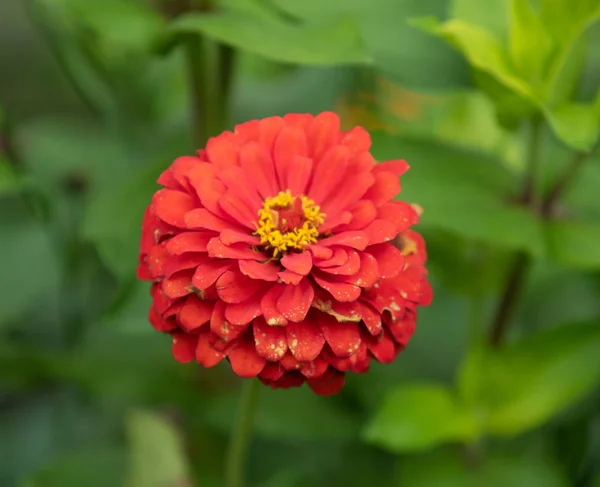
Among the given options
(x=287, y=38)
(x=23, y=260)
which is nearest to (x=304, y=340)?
(x=287, y=38)

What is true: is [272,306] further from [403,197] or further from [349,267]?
[403,197]

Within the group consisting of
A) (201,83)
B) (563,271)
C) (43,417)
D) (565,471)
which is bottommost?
(43,417)

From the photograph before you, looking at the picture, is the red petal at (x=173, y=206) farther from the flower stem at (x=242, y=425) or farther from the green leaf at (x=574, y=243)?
the green leaf at (x=574, y=243)

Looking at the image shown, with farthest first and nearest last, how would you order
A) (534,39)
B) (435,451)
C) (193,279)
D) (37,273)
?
(37,273), (435,451), (534,39), (193,279)

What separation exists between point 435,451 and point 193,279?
32 cm

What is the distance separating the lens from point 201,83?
53 centimetres

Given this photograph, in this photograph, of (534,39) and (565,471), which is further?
(565,471)

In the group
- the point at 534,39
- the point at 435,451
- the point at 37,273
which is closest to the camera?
the point at 534,39

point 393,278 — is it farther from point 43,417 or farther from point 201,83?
point 43,417

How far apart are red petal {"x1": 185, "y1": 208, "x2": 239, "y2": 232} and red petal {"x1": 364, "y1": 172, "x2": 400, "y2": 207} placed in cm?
7

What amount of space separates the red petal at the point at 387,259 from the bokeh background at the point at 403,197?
14 centimetres

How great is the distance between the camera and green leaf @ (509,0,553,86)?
1.43 feet

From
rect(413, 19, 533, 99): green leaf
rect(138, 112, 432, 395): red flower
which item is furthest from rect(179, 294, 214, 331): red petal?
rect(413, 19, 533, 99): green leaf

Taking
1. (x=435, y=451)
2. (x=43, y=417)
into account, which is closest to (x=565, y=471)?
(x=435, y=451)
